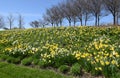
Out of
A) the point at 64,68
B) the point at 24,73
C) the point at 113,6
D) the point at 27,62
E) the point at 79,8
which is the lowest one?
the point at 24,73

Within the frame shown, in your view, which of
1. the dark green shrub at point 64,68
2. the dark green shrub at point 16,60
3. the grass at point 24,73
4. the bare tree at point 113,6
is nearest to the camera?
the grass at point 24,73

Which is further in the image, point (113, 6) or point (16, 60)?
point (113, 6)

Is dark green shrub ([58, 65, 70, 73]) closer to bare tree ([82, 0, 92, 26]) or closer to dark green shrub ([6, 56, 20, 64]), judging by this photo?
dark green shrub ([6, 56, 20, 64])

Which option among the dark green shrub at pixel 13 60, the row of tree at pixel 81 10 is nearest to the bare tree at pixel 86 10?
the row of tree at pixel 81 10

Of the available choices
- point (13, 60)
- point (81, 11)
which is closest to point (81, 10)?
point (81, 11)

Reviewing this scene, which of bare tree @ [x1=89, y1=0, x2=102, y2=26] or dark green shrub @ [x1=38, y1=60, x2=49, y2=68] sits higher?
bare tree @ [x1=89, y1=0, x2=102, y2=26]

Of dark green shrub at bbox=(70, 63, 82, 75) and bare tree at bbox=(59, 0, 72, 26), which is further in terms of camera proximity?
bare tree at bbox=(59, 0, 72, 26)

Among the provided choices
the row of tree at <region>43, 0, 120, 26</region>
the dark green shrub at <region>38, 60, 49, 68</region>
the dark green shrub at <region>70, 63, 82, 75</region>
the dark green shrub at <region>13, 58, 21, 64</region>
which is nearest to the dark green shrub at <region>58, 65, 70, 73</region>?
the dark green shrub at <region>70, 63, 82, 75</region>

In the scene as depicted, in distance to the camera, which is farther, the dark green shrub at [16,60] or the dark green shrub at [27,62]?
the dark green shrub at [16,60]

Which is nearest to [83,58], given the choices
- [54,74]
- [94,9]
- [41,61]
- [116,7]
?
[54,74]

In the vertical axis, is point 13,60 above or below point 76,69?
above

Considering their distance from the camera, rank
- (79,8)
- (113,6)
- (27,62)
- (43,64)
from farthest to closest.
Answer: (79,8) < (113,6) < (27,62) < (43,64)

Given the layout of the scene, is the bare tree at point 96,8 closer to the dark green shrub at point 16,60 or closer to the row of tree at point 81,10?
the row of tree at point 81,10

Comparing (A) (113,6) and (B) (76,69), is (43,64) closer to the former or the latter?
(B) (76,69)
